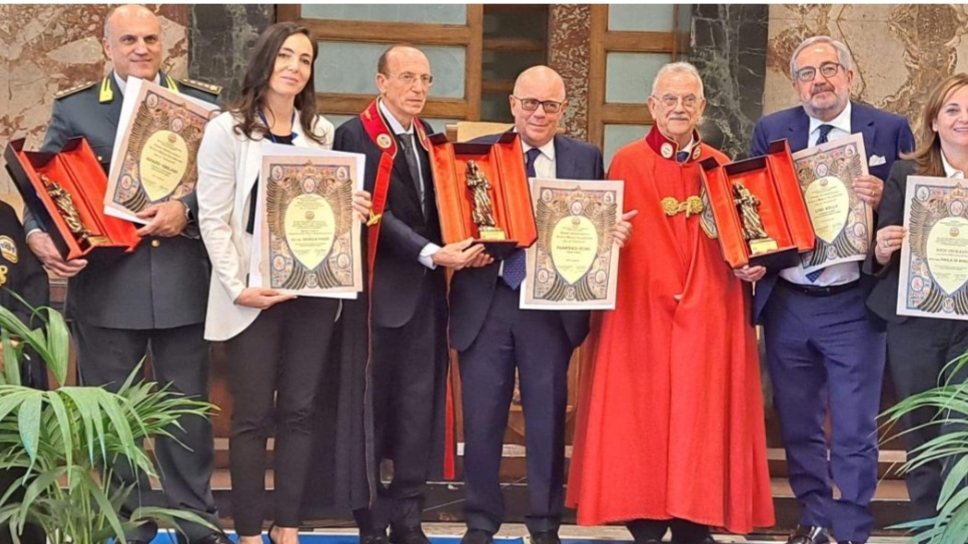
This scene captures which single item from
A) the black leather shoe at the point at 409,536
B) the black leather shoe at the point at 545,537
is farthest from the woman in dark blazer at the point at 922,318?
the black leather shoe at the point at 409,536

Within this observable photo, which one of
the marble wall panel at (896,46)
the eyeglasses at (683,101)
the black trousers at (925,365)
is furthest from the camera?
the marble wall panel at (896,46)

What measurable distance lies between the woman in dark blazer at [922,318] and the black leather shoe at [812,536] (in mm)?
336

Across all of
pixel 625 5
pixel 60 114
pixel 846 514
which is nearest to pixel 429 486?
pixel 846 514

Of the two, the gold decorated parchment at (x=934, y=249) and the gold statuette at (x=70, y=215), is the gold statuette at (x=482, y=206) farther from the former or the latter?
the gold decorated parchment at (x=934, y=249)

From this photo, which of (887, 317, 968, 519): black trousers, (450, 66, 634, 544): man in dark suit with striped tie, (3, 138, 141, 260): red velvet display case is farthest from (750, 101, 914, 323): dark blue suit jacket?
(3, 138, 141, 260): red velvet display case

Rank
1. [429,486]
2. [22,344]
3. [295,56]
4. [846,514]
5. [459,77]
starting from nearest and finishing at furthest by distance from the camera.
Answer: [22,344], [295,56], [846,514], [429,486], [459,77]

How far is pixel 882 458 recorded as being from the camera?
5.87 metres

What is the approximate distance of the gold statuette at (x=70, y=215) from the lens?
4.23 meters

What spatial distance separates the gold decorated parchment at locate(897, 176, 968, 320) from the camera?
170 inches

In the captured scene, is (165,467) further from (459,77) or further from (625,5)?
(625,5)

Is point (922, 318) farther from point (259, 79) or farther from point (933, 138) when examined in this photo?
point (259, 79)

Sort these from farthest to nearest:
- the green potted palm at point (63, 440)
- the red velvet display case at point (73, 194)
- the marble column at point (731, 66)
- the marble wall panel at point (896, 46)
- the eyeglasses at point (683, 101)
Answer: the marble wall panel at point (896, 46) < the marble column at point (731, 66) < the eyeglasses at point (683, 101) < the red velvet display case at point (73, 194) < the green potted palm at point (63, 440)

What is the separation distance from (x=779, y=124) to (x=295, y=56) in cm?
163

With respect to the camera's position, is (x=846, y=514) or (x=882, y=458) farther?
(x=882, y=458)
